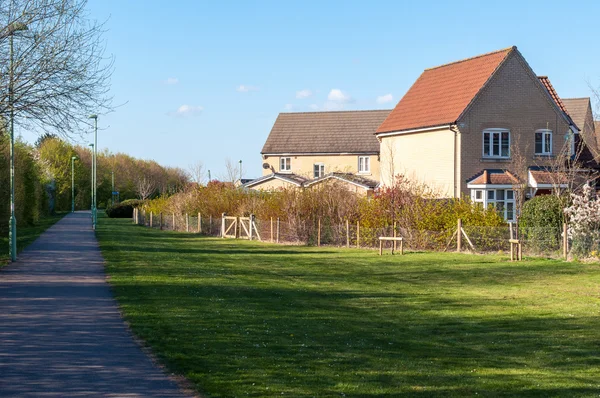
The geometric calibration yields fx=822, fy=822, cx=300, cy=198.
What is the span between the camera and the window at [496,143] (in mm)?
45312

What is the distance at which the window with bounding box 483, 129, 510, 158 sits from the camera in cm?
4531

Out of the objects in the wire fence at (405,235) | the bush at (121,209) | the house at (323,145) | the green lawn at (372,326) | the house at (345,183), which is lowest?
the green lawn at (372,326)

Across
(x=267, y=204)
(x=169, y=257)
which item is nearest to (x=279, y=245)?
(x=267, y=204)

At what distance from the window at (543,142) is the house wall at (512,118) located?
245 millimetres

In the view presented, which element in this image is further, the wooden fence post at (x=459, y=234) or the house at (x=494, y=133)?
the house at (x=494, y=133)

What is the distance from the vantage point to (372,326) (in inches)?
591

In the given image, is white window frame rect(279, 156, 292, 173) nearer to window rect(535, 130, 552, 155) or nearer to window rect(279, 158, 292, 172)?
window rect(279, 158, 292, 172)

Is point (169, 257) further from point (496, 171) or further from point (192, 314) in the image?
point (496, 171)

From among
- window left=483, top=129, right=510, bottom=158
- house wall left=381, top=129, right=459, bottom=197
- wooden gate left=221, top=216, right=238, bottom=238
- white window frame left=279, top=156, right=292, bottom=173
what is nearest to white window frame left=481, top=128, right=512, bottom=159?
window left=483, top=129, right=510, bottom=158

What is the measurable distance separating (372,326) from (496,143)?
32.5 m

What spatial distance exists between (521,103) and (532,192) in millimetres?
5631

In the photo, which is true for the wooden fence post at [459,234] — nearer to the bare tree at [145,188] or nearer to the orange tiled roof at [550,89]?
the orange tiled roof at [550,89]

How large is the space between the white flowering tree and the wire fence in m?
0.52

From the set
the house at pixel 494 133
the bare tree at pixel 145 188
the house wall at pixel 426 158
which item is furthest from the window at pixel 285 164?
the bare tree at pixel 145 188
